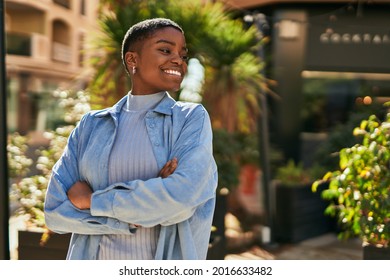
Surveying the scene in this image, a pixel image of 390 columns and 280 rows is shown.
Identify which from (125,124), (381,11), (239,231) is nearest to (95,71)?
(239,231)

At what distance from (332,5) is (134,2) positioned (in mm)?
5114

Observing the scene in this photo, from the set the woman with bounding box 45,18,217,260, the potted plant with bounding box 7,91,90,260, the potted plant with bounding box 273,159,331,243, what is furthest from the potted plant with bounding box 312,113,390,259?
the potted plant with bounding box 273,159,331,243

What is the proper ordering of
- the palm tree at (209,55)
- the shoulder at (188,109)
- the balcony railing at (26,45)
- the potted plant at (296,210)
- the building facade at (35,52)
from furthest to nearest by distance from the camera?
the balcony railing at (26,45)
the building facade at (35,52)
the potted plant at (296,210)
the palm tree at (209,55)
the shoulder at (188,109)

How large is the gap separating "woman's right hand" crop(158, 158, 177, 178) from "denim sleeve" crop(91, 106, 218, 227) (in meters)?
0.01

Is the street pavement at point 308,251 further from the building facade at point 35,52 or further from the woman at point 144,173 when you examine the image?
the building facade at point 35,52

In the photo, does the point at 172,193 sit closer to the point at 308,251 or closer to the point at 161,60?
the point at 161,60

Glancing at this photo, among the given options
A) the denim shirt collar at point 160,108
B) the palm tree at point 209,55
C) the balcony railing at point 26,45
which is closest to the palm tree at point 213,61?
the palm tree at point 209,55

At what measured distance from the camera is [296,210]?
23.9 ft

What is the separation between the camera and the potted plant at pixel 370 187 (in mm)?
3988

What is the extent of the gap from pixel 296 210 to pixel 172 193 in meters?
5.70

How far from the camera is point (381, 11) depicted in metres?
9.02

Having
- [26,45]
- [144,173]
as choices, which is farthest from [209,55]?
[26,45]

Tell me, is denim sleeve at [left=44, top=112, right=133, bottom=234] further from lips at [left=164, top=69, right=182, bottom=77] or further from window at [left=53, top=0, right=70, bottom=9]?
window at [left=53, top=0, right=70, bottom=9]
